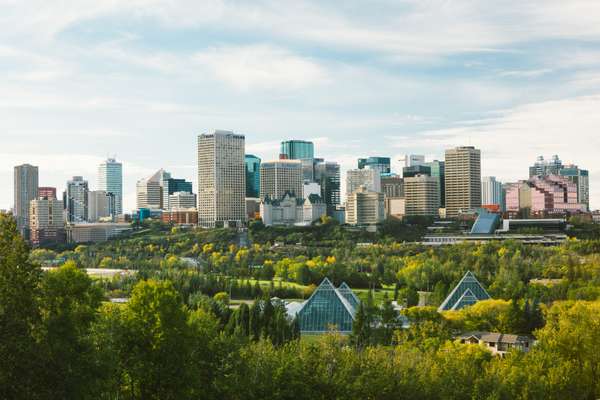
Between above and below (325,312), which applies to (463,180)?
above

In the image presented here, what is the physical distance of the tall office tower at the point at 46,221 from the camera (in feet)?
512

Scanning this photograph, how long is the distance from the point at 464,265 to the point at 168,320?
200 feet

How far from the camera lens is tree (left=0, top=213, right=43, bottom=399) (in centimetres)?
2595

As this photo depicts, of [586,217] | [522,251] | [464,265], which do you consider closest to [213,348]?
[464,265]

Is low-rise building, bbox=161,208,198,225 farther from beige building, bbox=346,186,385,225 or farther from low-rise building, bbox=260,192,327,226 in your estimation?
beige building, bbox=346,186,385,225

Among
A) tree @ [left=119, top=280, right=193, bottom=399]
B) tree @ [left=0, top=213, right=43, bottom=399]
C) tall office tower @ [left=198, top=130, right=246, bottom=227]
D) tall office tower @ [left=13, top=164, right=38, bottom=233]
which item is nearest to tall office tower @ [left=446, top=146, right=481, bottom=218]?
tall office tower @ [left=198, top=130, right=246, bottom=227]

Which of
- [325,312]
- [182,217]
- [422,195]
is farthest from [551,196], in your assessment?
[325,312]

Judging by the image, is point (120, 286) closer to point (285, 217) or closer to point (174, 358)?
point (174, 358)

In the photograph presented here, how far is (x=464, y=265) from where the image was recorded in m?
87.6

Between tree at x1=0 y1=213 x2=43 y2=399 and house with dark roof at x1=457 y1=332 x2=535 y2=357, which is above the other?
tree at x1=0 y1=213 x2=43 y2=399

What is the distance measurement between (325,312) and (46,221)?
11429 cm

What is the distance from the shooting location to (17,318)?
26.5 metres

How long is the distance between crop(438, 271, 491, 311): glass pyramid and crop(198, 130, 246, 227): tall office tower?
114576 millimetres

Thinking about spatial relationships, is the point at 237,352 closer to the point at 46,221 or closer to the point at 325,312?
the point at 325,312
